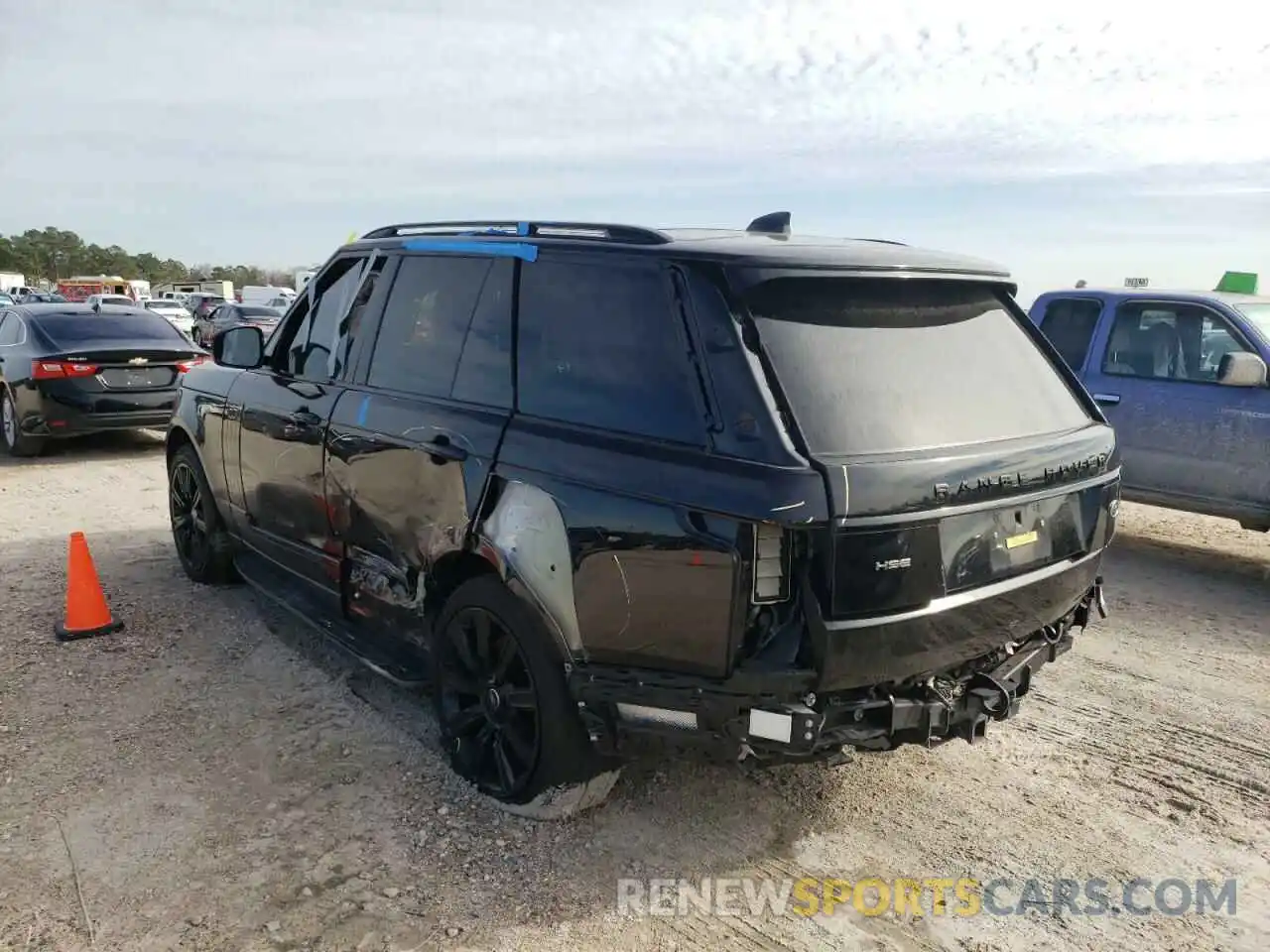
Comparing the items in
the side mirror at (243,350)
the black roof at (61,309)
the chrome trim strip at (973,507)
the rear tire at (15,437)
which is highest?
the black roof at (61,309)

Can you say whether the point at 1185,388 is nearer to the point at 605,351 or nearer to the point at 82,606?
the point at 605,351

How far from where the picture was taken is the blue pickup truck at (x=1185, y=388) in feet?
20.9

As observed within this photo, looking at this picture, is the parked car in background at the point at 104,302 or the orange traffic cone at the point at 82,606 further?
the parked car in background at the point at 104,302

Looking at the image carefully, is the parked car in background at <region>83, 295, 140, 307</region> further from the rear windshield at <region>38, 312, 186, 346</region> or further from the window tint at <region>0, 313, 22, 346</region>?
the window tint at <region>0, 313, 22, 346</region>

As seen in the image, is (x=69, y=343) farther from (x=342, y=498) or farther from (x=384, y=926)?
(x=384, y=926)

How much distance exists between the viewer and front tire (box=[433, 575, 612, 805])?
3.06 meters

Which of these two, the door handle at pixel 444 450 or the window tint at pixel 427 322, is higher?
the window tint at pixel 427 322

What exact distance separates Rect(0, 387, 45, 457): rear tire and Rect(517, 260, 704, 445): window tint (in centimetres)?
881

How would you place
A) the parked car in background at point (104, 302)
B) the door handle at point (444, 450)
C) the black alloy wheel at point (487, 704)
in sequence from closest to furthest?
the black alloy wheel at point (487, 704)
the door handle at point (444, 450)
the parked car in background at point (104, 302)

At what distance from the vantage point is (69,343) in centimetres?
992

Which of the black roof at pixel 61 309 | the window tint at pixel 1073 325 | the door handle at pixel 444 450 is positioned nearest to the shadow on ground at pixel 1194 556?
the window tint at pixel 1073 325

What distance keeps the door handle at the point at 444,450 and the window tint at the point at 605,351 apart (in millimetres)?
289

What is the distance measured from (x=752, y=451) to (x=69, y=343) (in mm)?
9655

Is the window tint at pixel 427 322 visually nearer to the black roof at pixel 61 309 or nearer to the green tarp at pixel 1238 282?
the green tarp at pixel 1238 282
